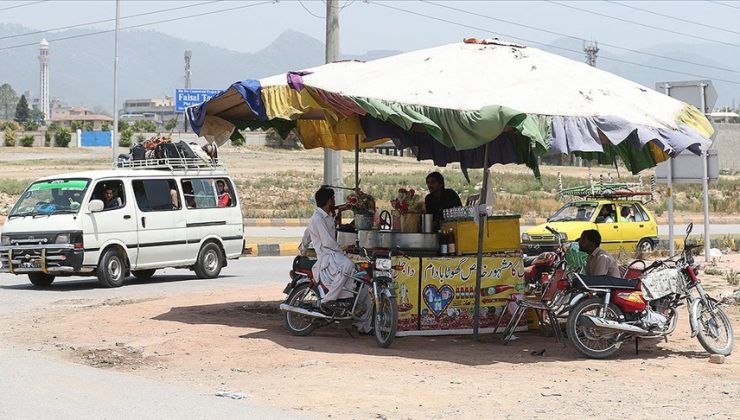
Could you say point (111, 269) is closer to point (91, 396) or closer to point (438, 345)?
point (438, 345)

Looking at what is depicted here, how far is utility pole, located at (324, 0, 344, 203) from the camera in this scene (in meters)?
22.3

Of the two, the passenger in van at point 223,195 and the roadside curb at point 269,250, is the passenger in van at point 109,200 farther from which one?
the roadside curb at point 269,250

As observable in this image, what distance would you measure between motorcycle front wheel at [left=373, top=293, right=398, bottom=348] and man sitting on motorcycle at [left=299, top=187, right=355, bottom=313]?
23.9 inches

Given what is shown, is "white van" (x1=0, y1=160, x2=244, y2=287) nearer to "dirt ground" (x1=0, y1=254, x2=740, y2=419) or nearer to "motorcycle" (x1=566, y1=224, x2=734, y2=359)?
"dirt ground" (x1=0, y1=254, x2=740, y2=419)

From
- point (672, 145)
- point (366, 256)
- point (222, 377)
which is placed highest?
point (672, 145)

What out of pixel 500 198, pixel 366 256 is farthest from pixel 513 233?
pixel 500 198

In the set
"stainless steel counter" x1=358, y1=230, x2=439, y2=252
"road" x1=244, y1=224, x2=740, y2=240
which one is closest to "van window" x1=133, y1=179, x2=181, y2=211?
"stainless steel counter" x1=358, y1=230, x2=439, y2=252

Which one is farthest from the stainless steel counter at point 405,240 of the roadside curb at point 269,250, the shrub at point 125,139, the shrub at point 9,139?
the shrub at point 9,139

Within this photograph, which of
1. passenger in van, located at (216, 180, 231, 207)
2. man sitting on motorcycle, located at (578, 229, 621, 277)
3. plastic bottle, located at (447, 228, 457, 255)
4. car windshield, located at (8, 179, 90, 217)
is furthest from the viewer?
passenger in van, located at (216, 180, 231, 207)

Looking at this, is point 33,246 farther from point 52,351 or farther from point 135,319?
point 52,351

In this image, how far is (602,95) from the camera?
12.6 meters

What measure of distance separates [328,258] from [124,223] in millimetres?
7509

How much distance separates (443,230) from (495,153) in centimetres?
244

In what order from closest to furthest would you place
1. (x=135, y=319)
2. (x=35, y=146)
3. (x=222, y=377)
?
(x=222, y=377) < (x=135, y=319) < (x=35, y=146)
